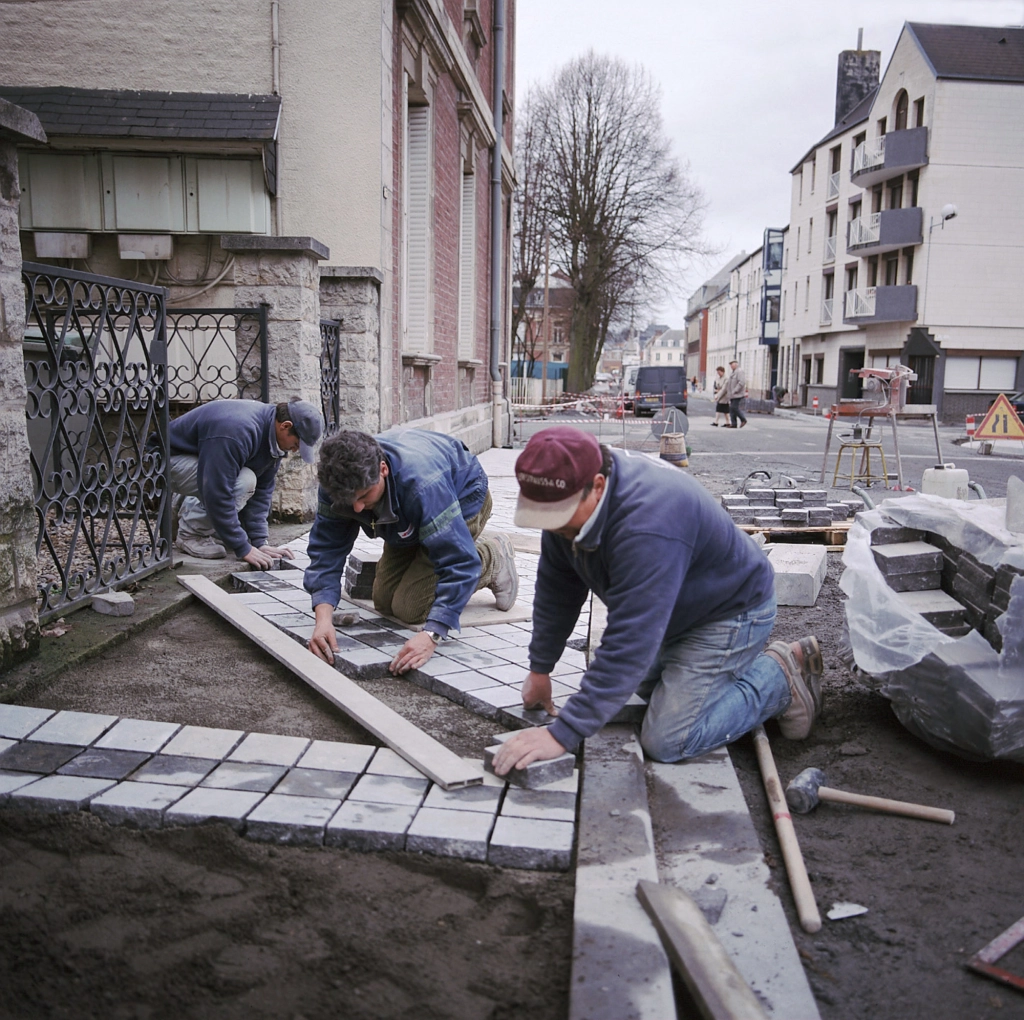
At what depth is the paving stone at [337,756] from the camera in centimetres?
313

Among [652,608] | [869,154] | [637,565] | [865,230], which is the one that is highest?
[869,154]

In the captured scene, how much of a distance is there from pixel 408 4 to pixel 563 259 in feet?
91.4

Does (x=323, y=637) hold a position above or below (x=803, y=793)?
above

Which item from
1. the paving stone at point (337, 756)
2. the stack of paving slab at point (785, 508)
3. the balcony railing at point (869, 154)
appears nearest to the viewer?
the paving stone at point (337, 756)

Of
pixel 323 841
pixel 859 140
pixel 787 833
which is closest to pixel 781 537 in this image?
pixel 787 833

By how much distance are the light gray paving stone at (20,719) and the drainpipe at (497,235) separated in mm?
13513

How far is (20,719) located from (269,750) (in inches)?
36.4

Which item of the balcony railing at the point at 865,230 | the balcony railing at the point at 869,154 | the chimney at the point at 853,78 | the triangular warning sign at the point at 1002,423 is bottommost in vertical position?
the triangular warning sign at the point at 1002,423

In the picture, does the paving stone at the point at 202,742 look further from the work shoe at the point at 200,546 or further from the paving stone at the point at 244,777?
the work shoe at the point at 200,546

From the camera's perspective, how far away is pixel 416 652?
393 centimetres

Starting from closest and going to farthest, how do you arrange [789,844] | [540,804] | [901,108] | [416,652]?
1. [789,844]
2. [540,804]
3. [416,652]
4. [901,108]

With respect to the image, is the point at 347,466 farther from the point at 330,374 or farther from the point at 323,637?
the point at 330,374

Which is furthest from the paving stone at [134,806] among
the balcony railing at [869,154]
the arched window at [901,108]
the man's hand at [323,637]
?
the arched window at [901,108]

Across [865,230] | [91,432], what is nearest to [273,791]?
[91,432]
